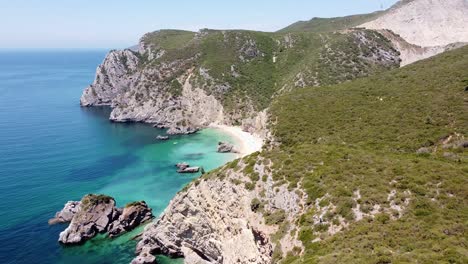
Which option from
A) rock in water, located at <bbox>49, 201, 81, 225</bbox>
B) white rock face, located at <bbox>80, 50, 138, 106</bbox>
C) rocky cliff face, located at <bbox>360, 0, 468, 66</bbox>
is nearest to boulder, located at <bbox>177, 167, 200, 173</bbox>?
rock in water, located at <bbox>49, 201, 81, 225</bbox>

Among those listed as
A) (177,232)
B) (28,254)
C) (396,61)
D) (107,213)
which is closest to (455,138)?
(177,232)

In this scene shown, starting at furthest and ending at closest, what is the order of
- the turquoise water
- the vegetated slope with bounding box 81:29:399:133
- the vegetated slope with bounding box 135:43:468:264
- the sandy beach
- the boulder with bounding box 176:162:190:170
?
the vegetated slope with bounding box 81:29:399:133
the sandy beach
the boulder with bounding box 176:162:190:170
the turquoise water
the vegetated slope with bounding box 135:43:468:264

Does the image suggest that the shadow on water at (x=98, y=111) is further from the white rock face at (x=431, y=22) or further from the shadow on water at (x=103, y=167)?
the white rock face at (x=431, y=22)

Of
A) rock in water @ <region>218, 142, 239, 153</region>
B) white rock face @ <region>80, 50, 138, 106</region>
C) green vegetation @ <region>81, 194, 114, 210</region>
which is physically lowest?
rock in water @ <region>218, 142, 239, 153</region>

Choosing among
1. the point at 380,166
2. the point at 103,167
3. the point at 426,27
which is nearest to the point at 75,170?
the point at 103,167

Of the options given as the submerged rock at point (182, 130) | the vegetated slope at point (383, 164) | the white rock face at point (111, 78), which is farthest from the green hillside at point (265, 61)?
the vegetated slope at point (383, 164)

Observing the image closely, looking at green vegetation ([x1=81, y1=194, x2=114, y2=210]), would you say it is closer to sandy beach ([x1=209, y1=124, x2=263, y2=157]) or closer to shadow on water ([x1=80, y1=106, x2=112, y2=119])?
sandy beach ([x1=209, y1=124, x2=263, y2=157])
